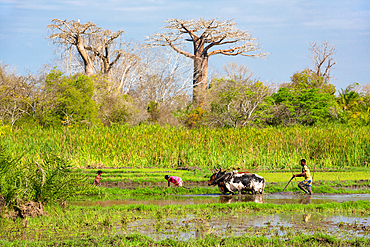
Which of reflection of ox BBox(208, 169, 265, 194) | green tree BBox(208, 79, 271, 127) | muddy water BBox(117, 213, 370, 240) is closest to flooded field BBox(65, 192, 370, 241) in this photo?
muddy water BBox(117, 213, 370, 240)

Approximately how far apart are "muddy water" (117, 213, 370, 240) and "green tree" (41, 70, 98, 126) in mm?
20139

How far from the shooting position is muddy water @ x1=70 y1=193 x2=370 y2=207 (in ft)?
35.7

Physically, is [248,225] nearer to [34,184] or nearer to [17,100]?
[34,184]

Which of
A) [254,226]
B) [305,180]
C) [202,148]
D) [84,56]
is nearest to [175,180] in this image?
[305,180]

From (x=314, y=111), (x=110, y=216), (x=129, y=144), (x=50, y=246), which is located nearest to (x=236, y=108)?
(x=314, y=111)

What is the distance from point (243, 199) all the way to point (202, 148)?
845 cm

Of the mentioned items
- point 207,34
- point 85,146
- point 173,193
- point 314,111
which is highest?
point 207,34

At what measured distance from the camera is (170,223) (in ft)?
25.6

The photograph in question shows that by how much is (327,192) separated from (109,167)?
863cm

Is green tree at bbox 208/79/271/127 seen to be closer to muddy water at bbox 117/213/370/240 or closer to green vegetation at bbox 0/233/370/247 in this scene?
muddy water at bbox 117/213/370/240

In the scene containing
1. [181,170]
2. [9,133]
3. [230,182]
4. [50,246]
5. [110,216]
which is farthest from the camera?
[9,133]

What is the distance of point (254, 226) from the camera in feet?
24.8

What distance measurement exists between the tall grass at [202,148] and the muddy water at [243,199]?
6075mm

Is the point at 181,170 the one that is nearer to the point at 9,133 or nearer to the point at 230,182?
the point at 230,182
